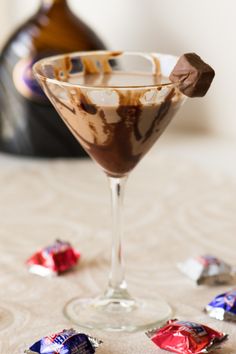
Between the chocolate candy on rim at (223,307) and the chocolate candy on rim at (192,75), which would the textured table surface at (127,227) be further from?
the chocolate candy on rim at (192,75)

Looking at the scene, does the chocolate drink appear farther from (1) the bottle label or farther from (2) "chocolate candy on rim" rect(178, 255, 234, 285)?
(1) the bottle label

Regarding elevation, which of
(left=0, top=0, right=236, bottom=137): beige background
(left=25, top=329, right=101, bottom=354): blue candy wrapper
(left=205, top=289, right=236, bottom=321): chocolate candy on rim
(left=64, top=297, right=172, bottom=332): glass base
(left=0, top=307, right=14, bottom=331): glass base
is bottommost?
(left=0, top=307, right=14, bottom=331): glass base

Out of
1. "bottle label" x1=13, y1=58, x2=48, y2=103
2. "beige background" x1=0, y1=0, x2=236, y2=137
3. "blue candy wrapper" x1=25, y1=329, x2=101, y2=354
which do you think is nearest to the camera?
"blue candy wrapper" x1=25, y1=329, x2=101, y2=354

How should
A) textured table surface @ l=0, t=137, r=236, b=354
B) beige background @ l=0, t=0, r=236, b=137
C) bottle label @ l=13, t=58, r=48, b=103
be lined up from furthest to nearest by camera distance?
A: beige background @ l=0, t=0, r=236, b=137 → bottle label @ l=13, t=58, r=48, b=103 → textured table surface @ l=0, t=137, r=236, b=354

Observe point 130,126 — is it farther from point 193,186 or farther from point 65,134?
point 65,134

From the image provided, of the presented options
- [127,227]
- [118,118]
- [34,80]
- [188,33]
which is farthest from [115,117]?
[188,33]

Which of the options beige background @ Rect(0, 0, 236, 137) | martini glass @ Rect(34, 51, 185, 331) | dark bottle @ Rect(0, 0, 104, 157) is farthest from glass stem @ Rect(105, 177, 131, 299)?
beige background @ Rect(0, 0, 236, 137)
